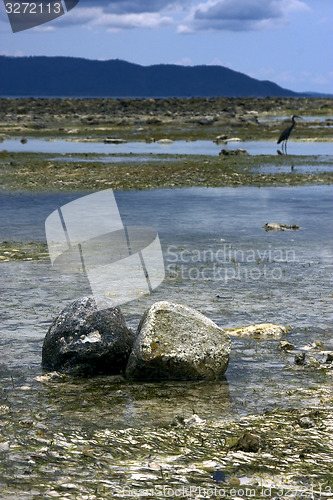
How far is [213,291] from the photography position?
11742 millimetres

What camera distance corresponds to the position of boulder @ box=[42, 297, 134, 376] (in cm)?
818

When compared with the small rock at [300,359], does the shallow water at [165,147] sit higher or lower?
higher

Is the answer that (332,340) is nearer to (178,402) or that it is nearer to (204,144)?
(178,402)

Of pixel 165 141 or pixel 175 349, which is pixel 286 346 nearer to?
pixel 175 349

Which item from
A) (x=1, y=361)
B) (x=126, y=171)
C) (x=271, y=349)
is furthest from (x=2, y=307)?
(x=126, y=171)

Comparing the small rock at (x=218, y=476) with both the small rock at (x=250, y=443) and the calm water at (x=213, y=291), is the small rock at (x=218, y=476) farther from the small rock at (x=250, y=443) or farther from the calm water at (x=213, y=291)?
the calm water at (x=213, y=291)

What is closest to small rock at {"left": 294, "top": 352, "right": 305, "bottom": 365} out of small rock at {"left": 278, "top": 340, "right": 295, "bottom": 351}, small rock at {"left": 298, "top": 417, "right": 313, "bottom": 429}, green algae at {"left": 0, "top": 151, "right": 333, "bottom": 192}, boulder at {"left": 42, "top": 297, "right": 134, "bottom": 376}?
small rock at {"left": 278, "top": 340, "right": 295, "bottom": 351}

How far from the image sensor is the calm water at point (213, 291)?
743cm

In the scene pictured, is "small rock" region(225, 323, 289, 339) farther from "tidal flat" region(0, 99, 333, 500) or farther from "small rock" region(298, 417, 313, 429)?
"small rock" region(298, 417, 313, 429)

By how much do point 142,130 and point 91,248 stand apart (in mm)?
43173

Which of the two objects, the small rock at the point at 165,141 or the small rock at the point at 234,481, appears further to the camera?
the small rock at the point at 165,141

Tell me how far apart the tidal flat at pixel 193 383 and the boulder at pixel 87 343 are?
205mm

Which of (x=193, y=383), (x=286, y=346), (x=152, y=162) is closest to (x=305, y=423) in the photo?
(x=193, y=383)

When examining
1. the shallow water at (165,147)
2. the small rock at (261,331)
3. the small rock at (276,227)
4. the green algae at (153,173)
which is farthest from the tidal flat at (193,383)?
the shallow water at (165,147)
